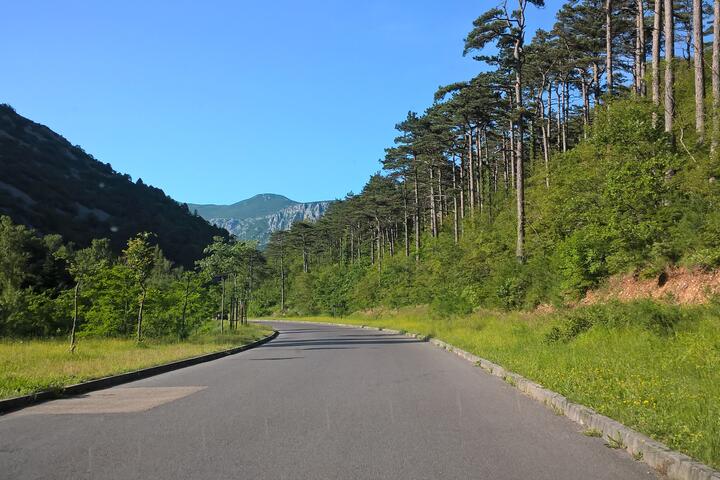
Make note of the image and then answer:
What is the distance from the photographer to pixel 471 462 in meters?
6.01

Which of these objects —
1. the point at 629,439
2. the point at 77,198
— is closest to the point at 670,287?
the point at 629,439

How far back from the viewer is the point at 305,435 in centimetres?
730

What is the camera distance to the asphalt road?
5.75m

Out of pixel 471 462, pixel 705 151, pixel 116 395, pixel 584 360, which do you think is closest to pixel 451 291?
pixel 705 151

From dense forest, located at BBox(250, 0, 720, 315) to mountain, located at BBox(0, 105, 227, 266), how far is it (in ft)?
144

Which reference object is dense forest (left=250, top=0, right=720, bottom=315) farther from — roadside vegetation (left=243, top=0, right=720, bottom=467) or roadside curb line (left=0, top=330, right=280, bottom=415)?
roadside curb line (left=0, top=330, right=280, bottom=415)

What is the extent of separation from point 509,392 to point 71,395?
8681 mm

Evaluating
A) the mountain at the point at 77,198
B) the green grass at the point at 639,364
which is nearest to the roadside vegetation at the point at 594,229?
the green grass at the point at 639,364

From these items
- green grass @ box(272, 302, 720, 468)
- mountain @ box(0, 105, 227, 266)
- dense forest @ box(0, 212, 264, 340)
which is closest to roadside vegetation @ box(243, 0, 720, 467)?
green grass @ box(272, 302, 720, 468)

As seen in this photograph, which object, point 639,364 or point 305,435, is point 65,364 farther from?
point 639,364

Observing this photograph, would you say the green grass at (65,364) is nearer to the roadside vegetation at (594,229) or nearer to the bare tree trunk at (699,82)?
the roadside vegetation at (594,229)

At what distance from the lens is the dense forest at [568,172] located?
711 inches

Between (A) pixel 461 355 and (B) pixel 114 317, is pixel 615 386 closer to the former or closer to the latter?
(A) pixel 461 355

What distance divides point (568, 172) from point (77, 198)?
353ft
